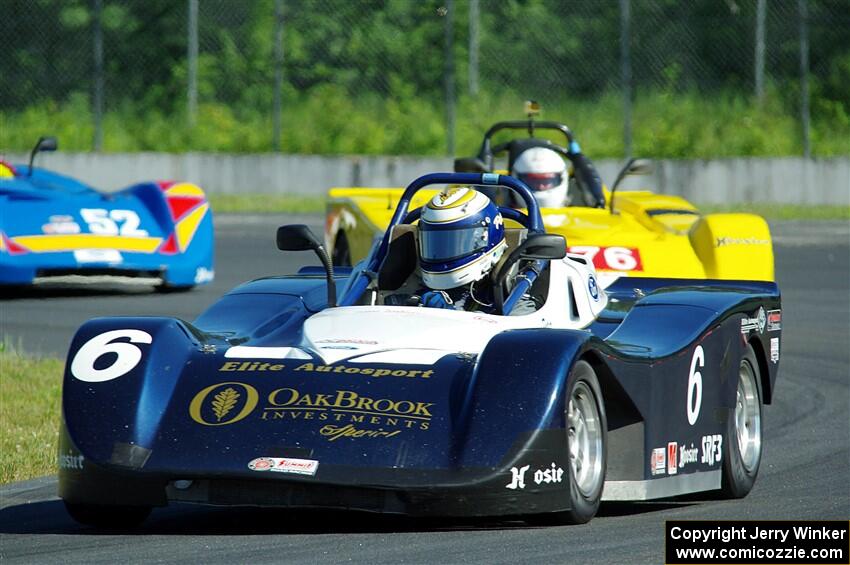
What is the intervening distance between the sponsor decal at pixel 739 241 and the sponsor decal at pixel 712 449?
5058 millimetres

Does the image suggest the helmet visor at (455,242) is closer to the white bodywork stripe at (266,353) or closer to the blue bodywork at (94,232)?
the white bodywork stripe at (266,353)

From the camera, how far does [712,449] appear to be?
736cm

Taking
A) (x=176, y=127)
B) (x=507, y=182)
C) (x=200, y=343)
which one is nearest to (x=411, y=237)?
(x=507, y=182)

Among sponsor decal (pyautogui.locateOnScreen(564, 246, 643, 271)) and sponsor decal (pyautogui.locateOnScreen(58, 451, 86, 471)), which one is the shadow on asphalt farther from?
sponsor decal (pyautogui.locateOnScreen(564, 246, 643, 271))

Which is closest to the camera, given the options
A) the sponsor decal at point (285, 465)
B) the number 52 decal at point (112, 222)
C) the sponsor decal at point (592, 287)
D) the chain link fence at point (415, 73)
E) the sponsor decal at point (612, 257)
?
the sponsor decal at point (285, 465)

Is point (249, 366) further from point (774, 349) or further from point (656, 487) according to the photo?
point (774, 349)

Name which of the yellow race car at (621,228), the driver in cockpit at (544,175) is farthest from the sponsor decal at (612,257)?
the driver in cockpit at (544,175)

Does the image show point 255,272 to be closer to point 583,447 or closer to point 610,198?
point 610,198

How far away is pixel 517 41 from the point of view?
25953 millimetres

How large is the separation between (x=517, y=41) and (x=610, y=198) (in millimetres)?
12276

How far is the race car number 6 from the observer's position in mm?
6566

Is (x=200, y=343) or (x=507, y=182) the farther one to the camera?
(x=507, y=182)

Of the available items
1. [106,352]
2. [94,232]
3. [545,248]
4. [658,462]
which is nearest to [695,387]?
[658,462]

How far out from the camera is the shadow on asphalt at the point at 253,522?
638 centimetres
